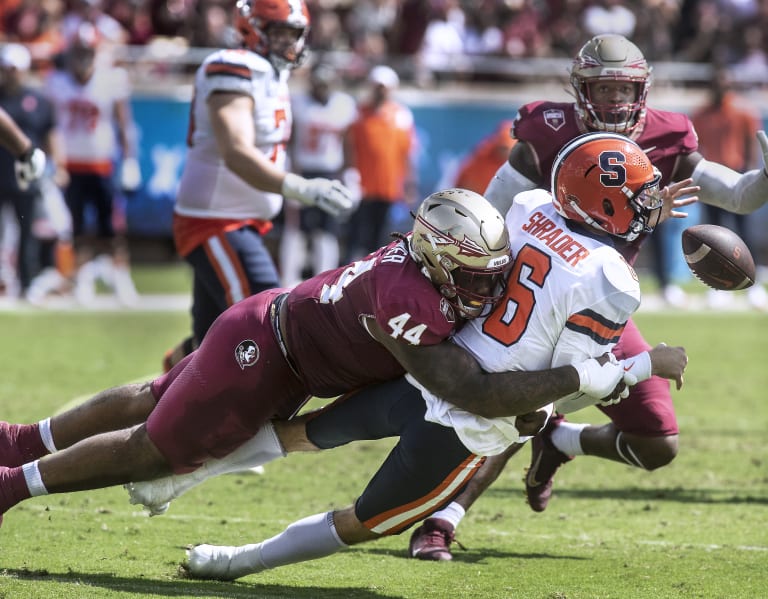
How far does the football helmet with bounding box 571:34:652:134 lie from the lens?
4582 mm

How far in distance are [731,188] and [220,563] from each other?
91.9 inches

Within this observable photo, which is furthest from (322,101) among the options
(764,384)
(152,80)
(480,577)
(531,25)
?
(480,577)

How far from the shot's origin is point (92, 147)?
37.9 feet

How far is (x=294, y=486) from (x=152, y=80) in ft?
28.6

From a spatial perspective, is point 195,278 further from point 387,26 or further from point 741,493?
point 387,26

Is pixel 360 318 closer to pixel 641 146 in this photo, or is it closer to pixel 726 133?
pixel 641 146

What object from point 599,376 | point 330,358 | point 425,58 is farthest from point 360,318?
point 425,58

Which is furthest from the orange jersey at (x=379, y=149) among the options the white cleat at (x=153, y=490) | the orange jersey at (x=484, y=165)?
the white cleat at (x=153, y=490)

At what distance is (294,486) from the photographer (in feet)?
18.7

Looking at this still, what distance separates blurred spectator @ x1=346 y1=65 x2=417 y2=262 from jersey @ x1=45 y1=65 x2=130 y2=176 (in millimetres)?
2244

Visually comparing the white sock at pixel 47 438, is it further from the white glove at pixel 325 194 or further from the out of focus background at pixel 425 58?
the out of focus background at pixel 425 58

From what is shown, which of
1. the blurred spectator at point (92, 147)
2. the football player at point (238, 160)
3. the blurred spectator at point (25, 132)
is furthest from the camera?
the blurred spectator at point (92, 147)

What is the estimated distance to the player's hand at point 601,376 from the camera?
3729mm

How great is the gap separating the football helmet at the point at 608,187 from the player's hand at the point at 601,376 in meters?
0.43
